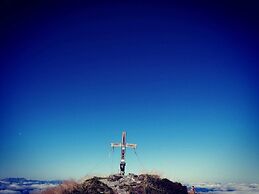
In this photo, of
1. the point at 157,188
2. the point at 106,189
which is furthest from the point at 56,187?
the point at 157,188

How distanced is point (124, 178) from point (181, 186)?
7206 millimetres

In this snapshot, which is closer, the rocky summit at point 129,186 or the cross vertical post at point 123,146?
the rocky summit at point 129,186

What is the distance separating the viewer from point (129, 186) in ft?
123

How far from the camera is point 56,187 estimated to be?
36469mm

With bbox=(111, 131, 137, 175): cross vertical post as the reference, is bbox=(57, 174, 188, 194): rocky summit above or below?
below

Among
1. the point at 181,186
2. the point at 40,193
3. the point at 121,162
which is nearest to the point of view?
the point at 40,193

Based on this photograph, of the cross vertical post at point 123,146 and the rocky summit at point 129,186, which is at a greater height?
the cross vertical post at point 123,146

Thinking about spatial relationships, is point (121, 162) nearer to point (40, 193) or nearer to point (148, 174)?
point (148, 174)

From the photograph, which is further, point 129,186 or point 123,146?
point 123,146

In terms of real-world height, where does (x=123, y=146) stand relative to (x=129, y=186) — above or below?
above

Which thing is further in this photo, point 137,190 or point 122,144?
point 122,144

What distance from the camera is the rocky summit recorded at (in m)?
36.1

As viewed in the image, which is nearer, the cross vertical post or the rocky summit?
the rocky summit

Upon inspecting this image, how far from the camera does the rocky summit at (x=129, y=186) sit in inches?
1420
